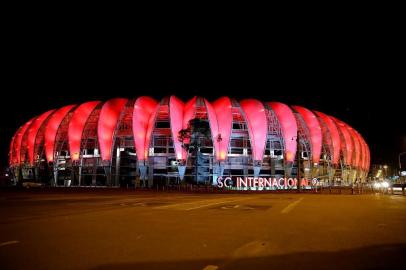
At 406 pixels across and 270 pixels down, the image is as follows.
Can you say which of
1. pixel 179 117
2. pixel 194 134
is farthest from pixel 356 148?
pixel 194 134

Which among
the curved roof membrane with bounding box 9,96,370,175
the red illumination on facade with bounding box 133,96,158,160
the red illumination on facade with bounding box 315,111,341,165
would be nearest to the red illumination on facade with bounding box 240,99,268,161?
the curved roof membrane with bounding box 9,96,370,175

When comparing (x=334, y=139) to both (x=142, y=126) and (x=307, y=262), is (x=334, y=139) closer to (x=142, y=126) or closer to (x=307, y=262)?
(x=142, y=126)

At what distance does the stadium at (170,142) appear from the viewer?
60.4m

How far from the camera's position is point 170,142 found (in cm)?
6131

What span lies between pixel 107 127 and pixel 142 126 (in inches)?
→ 236

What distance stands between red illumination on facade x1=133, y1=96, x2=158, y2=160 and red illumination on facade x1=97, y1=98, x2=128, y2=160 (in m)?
3.73

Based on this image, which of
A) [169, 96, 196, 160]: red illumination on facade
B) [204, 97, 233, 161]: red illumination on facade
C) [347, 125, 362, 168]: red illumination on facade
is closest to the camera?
[169, 96, 196, 160]: red illumination on facade

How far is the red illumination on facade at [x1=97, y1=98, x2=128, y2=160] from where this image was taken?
6122 centimetres

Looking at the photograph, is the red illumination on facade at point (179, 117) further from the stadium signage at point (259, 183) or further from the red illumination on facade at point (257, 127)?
the red illumination on facade at point (257, 127)

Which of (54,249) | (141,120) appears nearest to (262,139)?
(141,120)

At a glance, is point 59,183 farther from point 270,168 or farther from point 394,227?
point 394,227

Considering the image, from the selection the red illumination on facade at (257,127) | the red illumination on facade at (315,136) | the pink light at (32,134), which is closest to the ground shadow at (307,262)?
the red illumination on facade at (257,127)

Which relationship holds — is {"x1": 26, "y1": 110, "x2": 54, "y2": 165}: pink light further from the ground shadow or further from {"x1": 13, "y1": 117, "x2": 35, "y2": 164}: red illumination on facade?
the ground shadow

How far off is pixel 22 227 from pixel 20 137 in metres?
73.9
